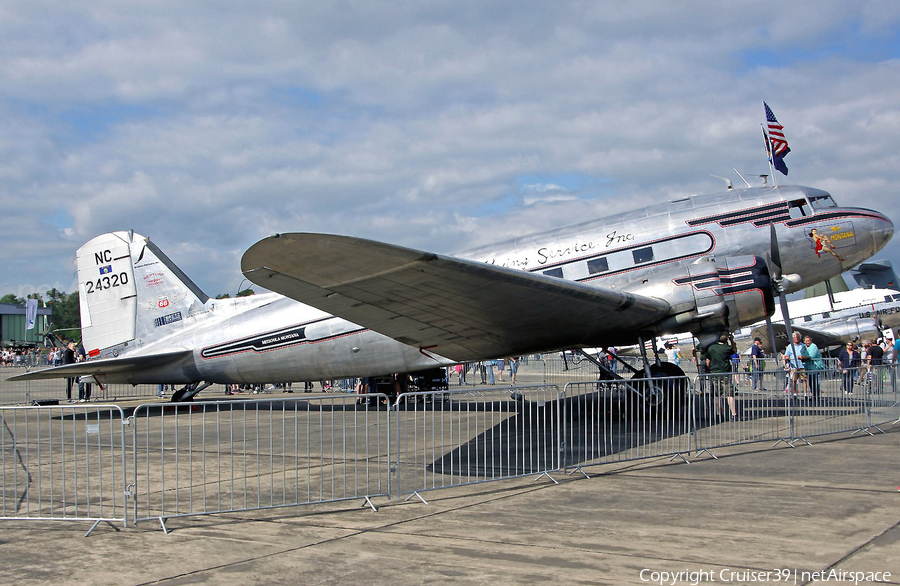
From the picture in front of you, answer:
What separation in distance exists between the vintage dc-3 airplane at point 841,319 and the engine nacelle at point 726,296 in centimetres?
2095

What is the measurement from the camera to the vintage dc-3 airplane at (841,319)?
35.7 m

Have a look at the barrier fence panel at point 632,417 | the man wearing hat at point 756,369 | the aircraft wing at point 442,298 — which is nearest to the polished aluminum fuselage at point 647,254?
the aircraft wing at point 442,298

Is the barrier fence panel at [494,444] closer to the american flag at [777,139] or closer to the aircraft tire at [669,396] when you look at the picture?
the aircraft tire at [669,396]

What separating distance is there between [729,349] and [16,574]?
10971 millimetres

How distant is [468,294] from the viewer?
9320mm

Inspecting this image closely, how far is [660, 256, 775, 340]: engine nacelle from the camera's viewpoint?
12203mm

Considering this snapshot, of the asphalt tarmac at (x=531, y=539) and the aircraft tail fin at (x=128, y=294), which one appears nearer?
the asphalt tarmac at (x=531, y=539)

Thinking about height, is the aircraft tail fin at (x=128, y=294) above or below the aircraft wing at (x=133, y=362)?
above

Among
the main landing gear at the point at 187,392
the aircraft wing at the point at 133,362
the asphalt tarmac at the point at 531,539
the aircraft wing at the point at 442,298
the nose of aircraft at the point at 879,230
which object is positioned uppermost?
the nose of aircraft at the point at 879,230

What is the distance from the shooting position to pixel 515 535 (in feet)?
17.4

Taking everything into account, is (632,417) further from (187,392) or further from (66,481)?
(187,392)

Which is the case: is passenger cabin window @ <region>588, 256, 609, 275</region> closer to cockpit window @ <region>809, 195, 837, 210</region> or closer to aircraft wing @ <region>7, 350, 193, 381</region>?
cockpit window @ <region>809, 195, 837, 210</region>

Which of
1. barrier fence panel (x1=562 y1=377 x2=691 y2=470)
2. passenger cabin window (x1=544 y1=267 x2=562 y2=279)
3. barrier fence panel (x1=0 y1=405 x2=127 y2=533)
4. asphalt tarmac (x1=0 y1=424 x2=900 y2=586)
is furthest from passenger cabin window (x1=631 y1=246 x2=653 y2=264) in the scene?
barrier fence panel (x1=0 y1=405 x2=127 y2=533)

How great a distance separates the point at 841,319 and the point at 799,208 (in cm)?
2943
